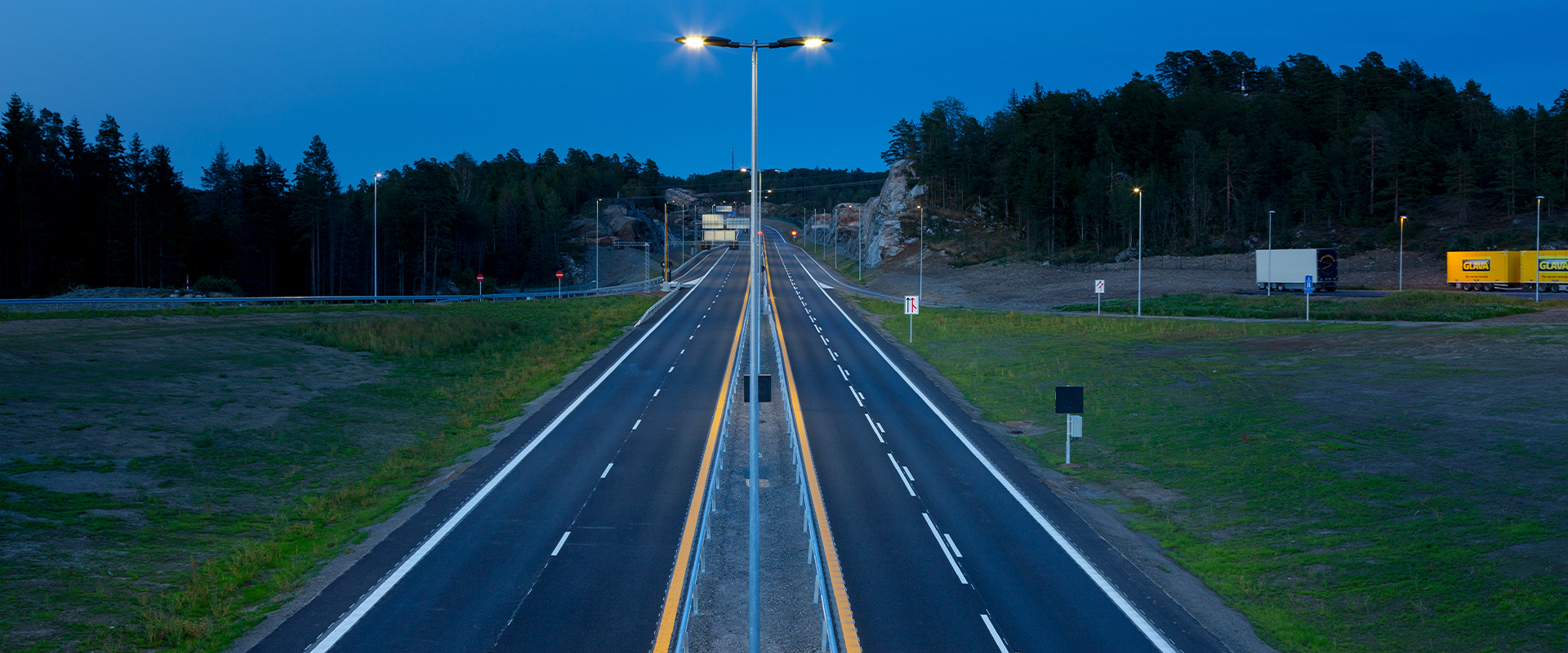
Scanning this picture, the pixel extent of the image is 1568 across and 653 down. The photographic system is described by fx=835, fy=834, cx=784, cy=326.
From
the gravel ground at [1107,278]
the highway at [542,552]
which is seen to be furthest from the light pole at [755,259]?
the gravel ground at [1107,278]

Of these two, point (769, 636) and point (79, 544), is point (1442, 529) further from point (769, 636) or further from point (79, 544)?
point (79, 544)

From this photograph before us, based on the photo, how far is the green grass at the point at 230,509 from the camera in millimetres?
13305

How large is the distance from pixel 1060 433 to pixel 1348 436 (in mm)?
8037

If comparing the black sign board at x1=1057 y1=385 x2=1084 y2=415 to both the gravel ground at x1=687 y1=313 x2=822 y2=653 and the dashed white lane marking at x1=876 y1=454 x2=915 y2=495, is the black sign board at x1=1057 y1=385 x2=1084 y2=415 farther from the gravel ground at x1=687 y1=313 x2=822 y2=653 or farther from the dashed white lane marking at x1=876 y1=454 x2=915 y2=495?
the gravel ground at x1=687 y1=313 x2=822 y2=653

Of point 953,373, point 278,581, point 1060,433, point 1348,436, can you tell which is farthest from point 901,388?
point 278,581

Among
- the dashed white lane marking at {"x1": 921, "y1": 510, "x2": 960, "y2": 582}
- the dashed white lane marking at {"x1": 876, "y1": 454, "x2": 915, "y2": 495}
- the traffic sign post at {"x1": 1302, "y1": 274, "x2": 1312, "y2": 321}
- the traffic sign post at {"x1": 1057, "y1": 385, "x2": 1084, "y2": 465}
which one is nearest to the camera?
the dashed white lane marking at {"x1": 921, "y1": 510, "x2": 960, "y2": 582}

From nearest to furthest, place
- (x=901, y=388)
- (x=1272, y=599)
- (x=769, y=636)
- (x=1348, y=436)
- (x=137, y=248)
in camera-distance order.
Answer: (x=769, y=636), (x=1272, y=599), (x=1348, y=436), (x=901, y=388), (x=137, y=248)

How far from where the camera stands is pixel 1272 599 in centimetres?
1447

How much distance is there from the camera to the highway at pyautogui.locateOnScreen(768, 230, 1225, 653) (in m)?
13.5

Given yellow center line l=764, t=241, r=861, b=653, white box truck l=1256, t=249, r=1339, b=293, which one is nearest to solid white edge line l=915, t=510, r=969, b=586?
yellow center line l=764, t=241, r=861, b=653

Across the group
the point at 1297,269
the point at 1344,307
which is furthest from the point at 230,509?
the point at 1297,269

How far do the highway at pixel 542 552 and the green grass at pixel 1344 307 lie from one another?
45.4 m

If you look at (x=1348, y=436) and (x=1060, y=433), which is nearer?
(x=1348, y=436)

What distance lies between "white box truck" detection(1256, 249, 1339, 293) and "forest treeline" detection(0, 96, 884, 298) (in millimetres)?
47973
